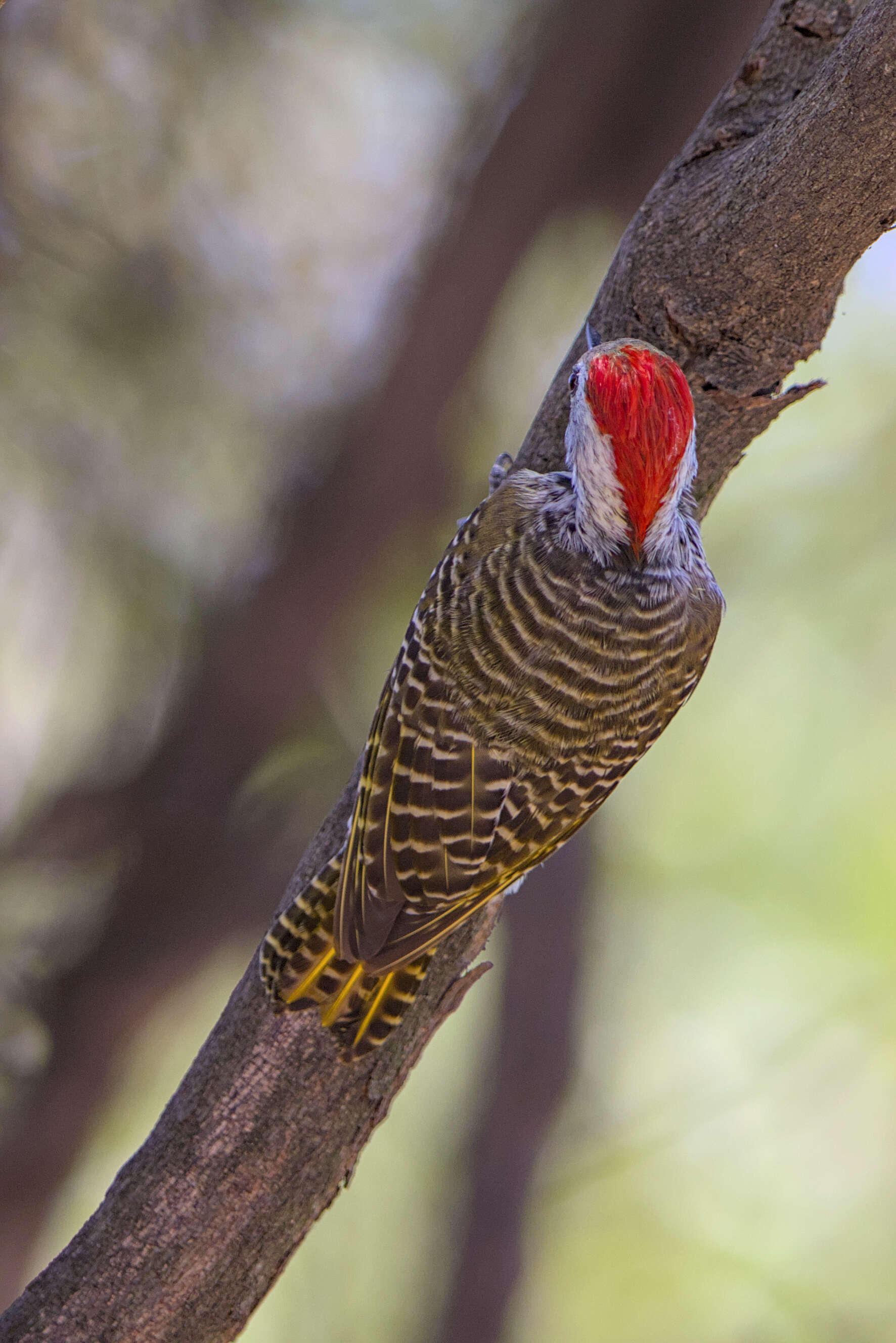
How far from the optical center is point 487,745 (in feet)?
8.27

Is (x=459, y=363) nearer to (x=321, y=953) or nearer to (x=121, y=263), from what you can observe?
(x=121, y=263)

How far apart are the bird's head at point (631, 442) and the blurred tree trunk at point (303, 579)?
196 centimetres

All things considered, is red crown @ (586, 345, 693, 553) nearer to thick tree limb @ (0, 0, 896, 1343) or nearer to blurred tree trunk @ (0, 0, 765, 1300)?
thick tree limb @ (0, 0, 896, 1343)

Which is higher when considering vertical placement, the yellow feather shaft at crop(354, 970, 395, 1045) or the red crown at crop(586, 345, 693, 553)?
the red crown at crop(586, 345, 693, 553)

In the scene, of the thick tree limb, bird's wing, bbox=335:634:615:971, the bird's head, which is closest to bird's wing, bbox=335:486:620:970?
bird's wing, bbox=335:634:615:971

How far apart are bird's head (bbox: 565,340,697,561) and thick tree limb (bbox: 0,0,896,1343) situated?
22 cm

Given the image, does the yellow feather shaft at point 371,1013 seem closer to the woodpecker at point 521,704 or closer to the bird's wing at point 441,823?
the woodpecker at point 521,704

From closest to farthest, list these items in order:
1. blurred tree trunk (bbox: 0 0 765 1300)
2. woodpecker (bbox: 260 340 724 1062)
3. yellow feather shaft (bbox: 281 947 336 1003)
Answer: woodpecker (bbox: 260 340 724 1062) < yellow feather shaft (bbox: 281 947 336 1003) < blurred tree trunk (bbox: 0 0 765 1300)

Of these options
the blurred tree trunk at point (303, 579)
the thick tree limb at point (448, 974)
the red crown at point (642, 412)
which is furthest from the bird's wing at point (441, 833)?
the blurred tree trunk at point (303, 579)

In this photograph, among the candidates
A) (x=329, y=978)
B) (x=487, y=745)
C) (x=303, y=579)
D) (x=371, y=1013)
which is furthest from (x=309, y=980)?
(x=303, y=579)

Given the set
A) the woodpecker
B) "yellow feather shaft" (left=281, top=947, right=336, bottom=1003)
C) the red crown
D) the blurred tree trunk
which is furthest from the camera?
the blurred tree trunk

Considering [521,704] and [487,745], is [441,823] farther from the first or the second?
[521,704]

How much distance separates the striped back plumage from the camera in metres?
2.50

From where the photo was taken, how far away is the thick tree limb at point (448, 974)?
240 centimetres
